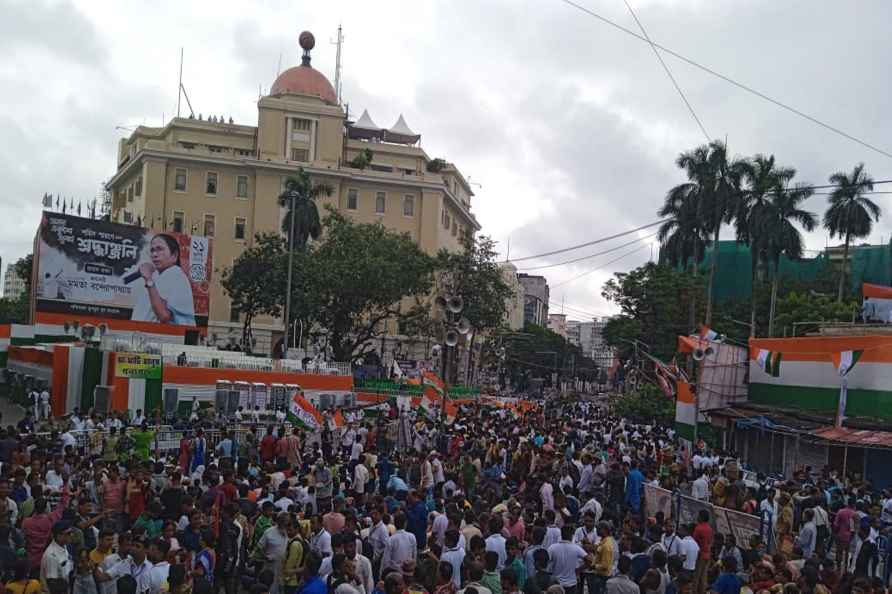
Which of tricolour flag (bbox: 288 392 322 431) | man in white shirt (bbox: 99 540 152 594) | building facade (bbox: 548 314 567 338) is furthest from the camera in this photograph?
building facade (bbox: 548 314 567 338)

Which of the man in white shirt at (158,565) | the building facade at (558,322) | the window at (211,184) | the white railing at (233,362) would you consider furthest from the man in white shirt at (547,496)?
the building facade at (558,322)

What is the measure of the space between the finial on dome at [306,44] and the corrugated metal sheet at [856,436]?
2544 inches

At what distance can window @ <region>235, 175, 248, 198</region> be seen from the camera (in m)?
71.2

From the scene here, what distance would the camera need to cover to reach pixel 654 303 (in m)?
53.6

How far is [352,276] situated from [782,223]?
85.4ft

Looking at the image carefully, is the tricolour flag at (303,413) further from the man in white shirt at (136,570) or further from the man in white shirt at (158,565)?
the man in white shirt at (136,570)

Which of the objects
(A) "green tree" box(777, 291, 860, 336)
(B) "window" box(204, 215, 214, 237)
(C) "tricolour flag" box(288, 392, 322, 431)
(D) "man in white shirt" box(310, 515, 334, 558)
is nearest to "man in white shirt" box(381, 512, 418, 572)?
(D) "man in white shirt" box(310, 515, 334, 558)

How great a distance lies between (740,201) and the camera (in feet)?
167

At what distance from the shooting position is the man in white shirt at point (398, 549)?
10.1 meters

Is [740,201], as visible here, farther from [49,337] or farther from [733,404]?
[49,337]

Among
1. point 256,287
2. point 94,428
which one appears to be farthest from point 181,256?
point 94,428

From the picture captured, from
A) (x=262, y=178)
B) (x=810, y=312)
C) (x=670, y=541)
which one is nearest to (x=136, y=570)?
(x=670, y=541)

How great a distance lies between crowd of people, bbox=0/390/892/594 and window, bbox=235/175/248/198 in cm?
5485

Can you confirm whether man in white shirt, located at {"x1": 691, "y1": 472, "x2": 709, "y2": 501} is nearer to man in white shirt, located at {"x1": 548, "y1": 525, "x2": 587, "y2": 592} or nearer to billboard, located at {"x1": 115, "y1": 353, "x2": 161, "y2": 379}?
man in white shirt, located at {"x1": 548, "y1": 525, "x2": 587, "y2": 592}
